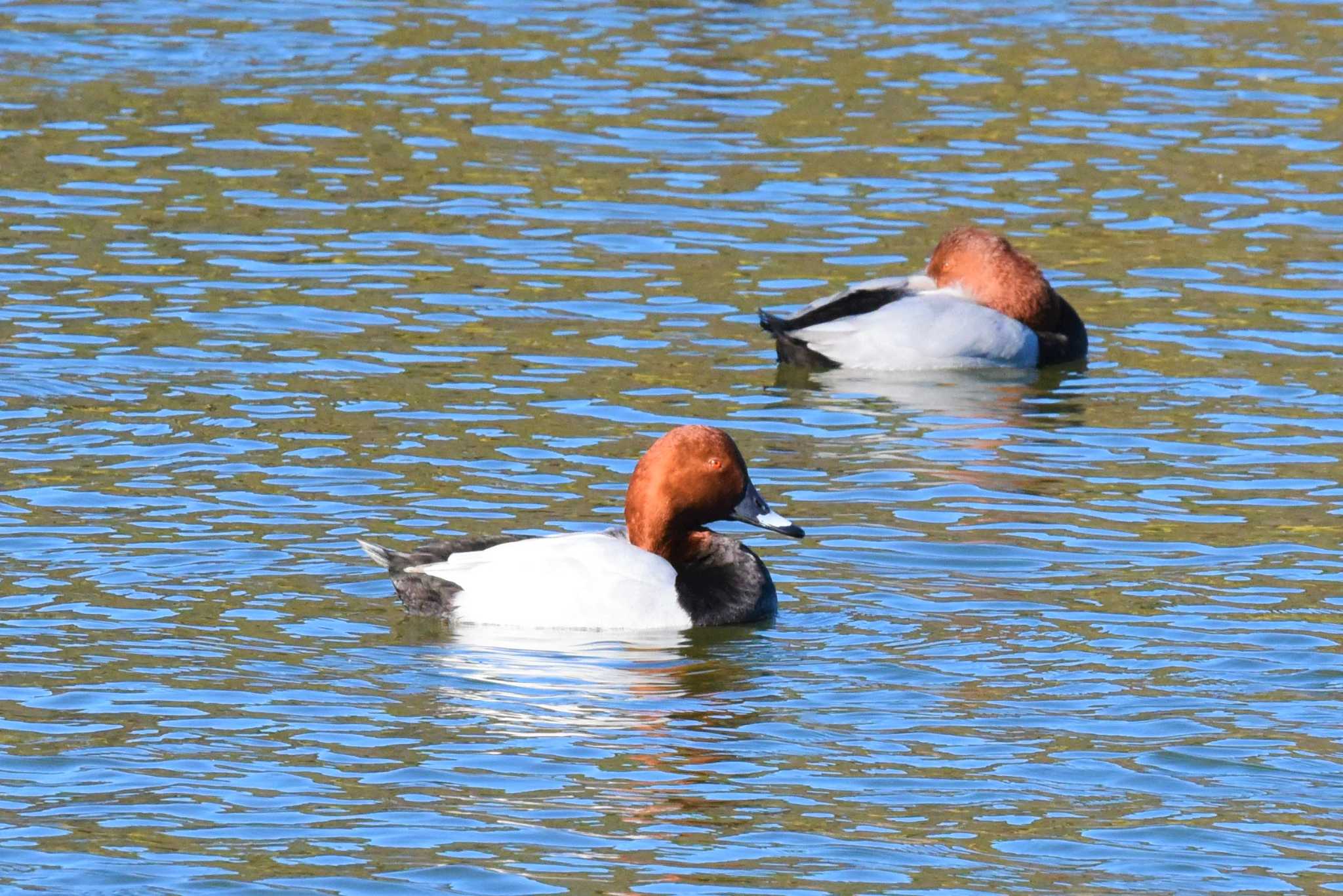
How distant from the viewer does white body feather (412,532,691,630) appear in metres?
9.25

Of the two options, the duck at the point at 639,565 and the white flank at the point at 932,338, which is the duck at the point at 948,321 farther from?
the duck at the point at 639,565

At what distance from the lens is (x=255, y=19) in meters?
22.7

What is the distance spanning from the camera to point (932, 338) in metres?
14.4

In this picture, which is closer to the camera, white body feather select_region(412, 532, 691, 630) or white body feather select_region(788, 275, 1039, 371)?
white body feather select_region(412, 532, 691, 630)

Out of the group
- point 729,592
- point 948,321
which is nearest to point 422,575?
point 729,592

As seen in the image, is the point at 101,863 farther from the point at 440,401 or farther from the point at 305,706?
the point at 440,401

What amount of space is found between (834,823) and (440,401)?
571 centimetres

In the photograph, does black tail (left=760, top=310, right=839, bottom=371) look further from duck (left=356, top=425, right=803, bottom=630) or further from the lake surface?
duck (left=356, top=425, right=803, bottom=630)

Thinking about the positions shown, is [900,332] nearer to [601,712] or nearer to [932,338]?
[932,338]

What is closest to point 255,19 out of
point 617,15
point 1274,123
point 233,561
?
point 617,15

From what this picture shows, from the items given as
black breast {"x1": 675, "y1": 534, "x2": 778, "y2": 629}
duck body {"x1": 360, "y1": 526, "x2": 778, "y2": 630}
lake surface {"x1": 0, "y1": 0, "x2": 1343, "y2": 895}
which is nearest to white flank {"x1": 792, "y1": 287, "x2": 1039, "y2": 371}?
lake surface {"x1": 0, "y1": 0, "x2": 1343, "y2": 895}

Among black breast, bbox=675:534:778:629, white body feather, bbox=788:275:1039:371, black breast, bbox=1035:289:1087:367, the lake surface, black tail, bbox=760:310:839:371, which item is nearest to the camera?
the lake surface

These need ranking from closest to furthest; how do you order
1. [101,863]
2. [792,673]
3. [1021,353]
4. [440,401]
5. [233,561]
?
[101,863] → [792,673] → [233,561] → [440,401] → [1021,353]

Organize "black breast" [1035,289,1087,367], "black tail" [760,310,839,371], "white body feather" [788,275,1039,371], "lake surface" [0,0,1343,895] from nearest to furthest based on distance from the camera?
"lake surface" [0,0,1343,895] → "black tail" [760,310,839,371] → "white body feather" [788,275,1039,371] → "black breast" [1035,289,1087,367]
